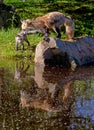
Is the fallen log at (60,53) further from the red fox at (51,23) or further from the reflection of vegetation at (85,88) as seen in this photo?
the reflection of vegetation at (85,88)

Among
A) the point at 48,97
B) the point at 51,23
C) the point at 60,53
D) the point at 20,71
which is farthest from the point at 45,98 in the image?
the point at 51,23

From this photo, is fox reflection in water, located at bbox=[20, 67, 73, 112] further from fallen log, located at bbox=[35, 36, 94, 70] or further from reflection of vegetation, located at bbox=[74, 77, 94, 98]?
fallen log, located at bbox=[35, 36, 94, 70]

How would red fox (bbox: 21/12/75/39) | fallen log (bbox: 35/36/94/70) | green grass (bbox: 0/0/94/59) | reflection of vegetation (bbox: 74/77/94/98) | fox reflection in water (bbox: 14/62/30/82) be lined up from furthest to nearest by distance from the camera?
green grass (bbox: 0/0/94/59) < red fox (bbox: 21/12/75/39) < fallen log (bbox: 35/36/94/70) < fox reflection in water (bbox: 14/62/30/82) < reflection of vegetation (bbox: 74/77/94/98)

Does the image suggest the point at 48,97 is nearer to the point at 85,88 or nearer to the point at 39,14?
the point at 85,88

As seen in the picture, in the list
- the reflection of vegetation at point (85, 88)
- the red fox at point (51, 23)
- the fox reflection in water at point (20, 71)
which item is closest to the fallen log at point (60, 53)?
the fox reflection in water at point (20, 71)

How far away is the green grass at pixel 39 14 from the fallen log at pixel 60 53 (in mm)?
1195

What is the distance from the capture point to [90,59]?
16.8m

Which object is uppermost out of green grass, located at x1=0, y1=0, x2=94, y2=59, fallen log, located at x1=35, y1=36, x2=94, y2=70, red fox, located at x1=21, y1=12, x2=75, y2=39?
red fox, located at x1=21, y1=12, x2=75, y2=39

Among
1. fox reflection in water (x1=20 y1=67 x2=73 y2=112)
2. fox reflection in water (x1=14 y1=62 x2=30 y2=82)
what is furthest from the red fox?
fox reflection in water (x1=20 y1=67 x2=73 y2=112)

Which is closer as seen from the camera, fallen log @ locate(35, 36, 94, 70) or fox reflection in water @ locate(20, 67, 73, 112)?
fox reflection in water @ locate(20, 67, 73, 112)

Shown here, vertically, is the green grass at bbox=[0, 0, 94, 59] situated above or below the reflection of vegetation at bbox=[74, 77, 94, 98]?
below

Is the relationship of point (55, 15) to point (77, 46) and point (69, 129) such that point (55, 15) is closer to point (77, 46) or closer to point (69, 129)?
point (77, 46)

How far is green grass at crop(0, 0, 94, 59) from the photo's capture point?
1752cm

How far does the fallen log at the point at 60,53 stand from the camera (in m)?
15.9
